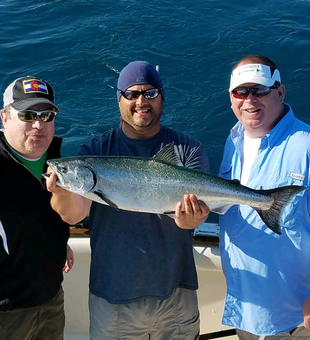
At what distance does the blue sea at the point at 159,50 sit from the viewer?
897 cm

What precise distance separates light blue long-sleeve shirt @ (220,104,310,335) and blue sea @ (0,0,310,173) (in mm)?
3809

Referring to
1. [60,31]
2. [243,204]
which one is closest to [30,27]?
[60,31]

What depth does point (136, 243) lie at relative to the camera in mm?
3865

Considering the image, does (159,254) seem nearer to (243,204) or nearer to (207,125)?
(243,204)

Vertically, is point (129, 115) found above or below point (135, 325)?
above

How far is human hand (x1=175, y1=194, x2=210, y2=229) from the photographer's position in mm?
3619

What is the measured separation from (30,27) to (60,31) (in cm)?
90

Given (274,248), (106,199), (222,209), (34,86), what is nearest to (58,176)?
(106,199)

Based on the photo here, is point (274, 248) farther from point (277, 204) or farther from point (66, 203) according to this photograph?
point (66, 203)

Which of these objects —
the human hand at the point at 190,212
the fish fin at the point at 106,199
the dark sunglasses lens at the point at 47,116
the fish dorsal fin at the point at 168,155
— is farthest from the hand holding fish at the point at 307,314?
the dark sunglasses lens at the point at 47,116

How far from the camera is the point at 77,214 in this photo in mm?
3760

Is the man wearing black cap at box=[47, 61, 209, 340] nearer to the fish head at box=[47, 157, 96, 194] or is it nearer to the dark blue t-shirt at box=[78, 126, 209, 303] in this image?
the dark blue t-shirt at box=[78, 126, 209, 303]

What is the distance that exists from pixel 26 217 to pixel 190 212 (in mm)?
1279

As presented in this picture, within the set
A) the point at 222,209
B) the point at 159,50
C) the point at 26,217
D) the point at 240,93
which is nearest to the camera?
the point at 26,217
